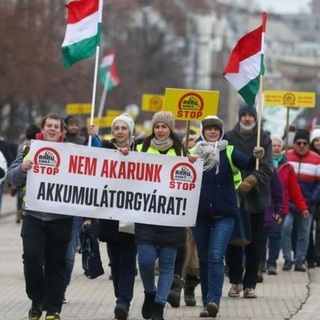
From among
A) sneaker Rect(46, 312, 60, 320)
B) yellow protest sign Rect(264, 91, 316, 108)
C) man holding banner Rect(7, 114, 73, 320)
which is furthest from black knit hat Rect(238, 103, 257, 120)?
yellow protest sign Rect(264, 91, 316, 108)

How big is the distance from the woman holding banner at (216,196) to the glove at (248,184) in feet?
6.03

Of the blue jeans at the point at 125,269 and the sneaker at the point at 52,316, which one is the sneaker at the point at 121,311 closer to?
the blue jeans at the point at 125,269

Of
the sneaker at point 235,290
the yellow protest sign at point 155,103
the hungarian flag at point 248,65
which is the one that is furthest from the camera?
the yellow protest sign at point 155,103

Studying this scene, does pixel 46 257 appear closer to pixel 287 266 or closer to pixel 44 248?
pixel 44 248

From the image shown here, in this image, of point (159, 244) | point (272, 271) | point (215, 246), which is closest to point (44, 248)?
point (159, 244)

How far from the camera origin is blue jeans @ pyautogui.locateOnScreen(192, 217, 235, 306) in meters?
13.8

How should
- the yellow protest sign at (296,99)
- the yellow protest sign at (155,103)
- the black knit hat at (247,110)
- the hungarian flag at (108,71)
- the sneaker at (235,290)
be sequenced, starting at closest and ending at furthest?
the black knit hat at (247,110), the sneaker at (235,290), the yellow protest sign at (296,99), the yellow protest sign at (155,103), the hungarian flag at (108,71)

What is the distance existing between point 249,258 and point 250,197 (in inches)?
23.6

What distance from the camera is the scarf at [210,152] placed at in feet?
45.2

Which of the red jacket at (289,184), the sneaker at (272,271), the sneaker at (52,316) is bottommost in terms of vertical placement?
the sneaker at (272,271)

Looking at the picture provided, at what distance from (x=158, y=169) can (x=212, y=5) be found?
13785 centimetres

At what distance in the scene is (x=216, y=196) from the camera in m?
13.8

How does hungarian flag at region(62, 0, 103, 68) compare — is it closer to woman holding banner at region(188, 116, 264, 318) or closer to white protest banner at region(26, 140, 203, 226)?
woman holding banner at region(188, 116, 264, 318)

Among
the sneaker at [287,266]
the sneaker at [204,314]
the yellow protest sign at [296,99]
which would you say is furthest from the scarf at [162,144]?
the yellow protest sign at [296,99]
